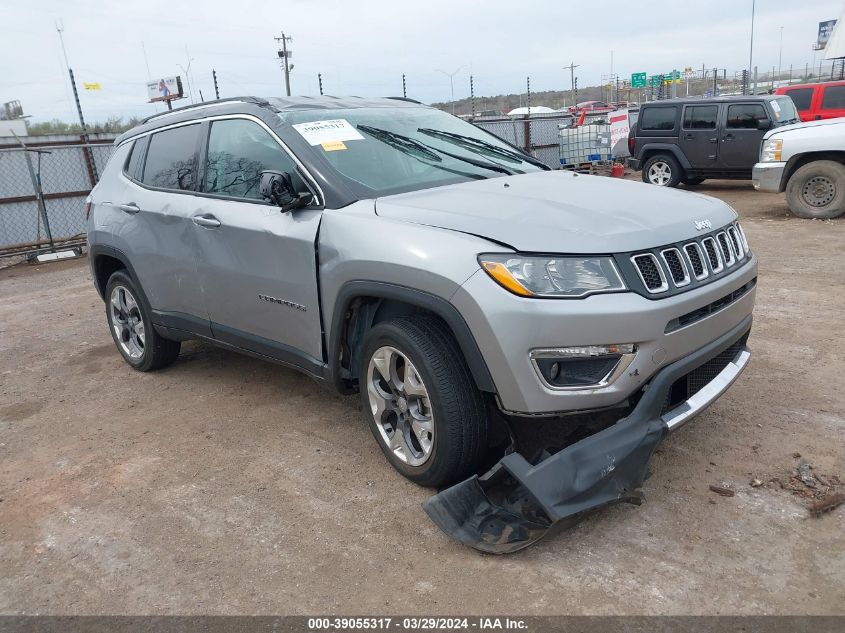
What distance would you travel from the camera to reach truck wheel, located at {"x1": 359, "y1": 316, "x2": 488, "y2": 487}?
299 cm

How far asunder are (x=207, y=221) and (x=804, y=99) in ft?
50.3

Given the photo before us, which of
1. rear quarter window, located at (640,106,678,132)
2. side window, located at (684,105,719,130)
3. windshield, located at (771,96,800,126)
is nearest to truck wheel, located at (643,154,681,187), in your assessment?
rear quarter window, located at (640,106,678,132)

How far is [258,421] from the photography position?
4.32 meters

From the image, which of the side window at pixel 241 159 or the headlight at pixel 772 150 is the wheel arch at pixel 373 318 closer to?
the side window at pixel 241 159

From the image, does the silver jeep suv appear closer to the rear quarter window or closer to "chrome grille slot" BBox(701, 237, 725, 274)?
"chrome grille slot" BBox(701, 237, 725, 274)

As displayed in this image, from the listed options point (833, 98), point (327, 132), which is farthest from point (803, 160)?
point (327, 132)

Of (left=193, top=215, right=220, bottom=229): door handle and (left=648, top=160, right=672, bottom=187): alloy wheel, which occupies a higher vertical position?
(left=193, top=215, right=220, bottom=229): door handle

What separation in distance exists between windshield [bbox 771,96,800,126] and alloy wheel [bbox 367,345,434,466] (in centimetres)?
1189

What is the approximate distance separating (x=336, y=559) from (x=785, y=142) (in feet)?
31.1

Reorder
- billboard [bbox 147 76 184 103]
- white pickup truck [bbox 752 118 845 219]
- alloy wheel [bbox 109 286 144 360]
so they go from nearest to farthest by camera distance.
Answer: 1. alloy wheel [bbox 109 286 144 360]
2. white pickup truck [bbox 752 118 845 219]
3. billboard [bbox 147 76 184 103]

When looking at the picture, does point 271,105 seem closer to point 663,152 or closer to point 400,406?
point 400,406

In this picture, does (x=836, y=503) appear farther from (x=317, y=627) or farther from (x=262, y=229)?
(x=262, y=229)

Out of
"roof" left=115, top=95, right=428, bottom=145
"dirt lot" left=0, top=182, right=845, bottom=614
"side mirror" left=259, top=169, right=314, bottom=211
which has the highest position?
"roof" left=115, top=95, right=428, bottom=145

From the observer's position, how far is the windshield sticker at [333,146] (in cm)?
369
